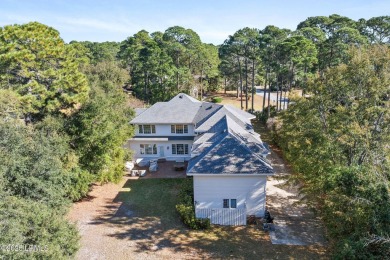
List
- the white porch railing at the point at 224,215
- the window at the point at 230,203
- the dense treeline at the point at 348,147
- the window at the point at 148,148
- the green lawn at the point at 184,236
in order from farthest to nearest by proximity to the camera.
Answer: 1. the window at the point at 148,148
2. the window at the point at 230,203
3. the white porch railing at the point at 224,215
4. the green lawn at the point at 184,236
5. the dense treeline at the point at 348,147

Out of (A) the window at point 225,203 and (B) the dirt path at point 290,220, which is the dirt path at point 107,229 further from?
(B) the dirt path at point 290,220

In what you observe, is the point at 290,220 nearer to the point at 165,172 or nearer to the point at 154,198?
the point at 154,198

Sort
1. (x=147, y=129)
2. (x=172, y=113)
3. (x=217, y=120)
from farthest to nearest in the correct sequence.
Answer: (x=172, y=113) < (x=147, y=129) < (x=217, y=120)

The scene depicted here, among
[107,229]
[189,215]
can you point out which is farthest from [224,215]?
[107,229]

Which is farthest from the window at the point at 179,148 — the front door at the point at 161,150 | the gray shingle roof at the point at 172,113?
the gray shingle roof at the point at 172,113

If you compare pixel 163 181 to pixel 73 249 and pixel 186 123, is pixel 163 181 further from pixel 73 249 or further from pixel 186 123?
pixel 73 249

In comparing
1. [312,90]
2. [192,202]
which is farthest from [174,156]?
[312,90]
